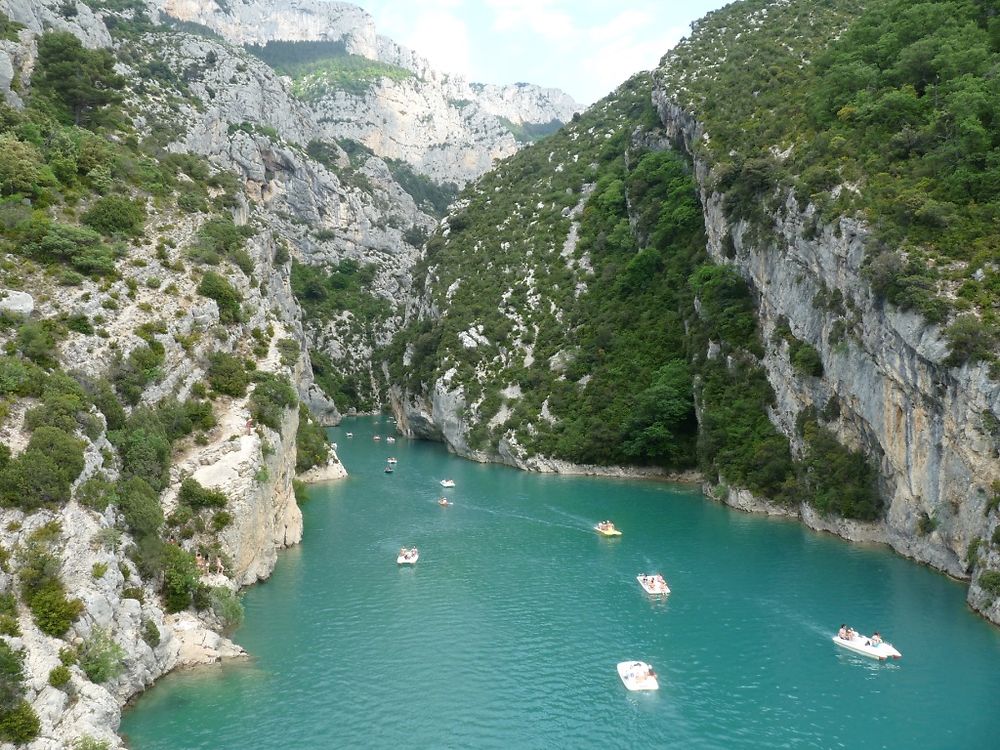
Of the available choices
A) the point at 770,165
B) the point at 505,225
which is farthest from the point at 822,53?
the point at 505,225

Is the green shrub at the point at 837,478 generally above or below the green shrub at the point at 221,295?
below

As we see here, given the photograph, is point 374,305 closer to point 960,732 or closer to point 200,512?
point 200,512

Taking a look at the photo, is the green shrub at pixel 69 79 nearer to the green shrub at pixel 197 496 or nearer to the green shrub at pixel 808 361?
the green shrub at pixel 197 496

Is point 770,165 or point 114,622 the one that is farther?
point 770,165

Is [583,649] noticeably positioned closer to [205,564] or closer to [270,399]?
[205,564]

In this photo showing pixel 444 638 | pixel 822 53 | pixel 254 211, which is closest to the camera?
pixel 444 638

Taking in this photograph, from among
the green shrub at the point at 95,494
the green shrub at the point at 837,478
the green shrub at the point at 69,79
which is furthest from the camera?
the green shrub at the point at 69,79

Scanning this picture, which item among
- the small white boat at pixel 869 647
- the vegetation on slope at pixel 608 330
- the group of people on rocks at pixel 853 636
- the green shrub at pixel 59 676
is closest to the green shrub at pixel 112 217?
the green shrub at pixel 59 676

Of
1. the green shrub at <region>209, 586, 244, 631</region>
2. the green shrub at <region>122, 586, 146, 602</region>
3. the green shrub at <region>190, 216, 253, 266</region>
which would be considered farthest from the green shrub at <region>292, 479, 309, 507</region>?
the green shrub at <region>122, 586, 146, 602</region>
